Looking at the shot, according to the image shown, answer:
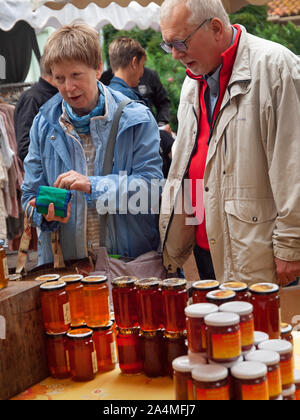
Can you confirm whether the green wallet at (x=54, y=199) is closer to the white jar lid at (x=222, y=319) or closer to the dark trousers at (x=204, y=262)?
the dark trousers at (x=204, y=262)

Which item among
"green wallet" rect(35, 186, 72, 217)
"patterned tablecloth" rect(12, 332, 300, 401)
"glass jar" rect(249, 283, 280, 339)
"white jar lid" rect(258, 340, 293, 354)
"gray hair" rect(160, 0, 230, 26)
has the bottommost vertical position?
"patterned tablecloth" rect(12, 332, 300, 401)

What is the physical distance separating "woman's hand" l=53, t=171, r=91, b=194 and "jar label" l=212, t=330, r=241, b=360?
1.08m

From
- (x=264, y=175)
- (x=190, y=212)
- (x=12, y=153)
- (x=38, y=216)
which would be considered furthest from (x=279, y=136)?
(x=12, y=153)

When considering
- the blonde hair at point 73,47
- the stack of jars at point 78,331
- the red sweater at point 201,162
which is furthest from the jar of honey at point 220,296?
the blonde hair at point 73,47

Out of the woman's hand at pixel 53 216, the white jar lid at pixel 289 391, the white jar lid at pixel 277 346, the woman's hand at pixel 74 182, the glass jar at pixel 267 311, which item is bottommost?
the white jar lid at pixel 289 391

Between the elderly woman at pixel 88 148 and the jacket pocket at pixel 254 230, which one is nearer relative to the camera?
the jacket pocket at pixel 254 230

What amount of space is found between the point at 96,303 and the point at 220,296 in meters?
0.44

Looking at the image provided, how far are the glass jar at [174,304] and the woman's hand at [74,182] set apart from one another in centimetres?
73

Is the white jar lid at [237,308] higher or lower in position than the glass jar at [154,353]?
higher

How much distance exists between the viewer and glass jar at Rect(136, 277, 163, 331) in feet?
5.01

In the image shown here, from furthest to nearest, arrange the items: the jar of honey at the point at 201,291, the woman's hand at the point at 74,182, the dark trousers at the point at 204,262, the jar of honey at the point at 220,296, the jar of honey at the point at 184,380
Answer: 1. the dark trousers at the point at 204,262
2. the woman's hand at the point at 74,182
3. the jar of honey at the point at 201,291
4. the jar of honey at the point at 220,296
5. the jar of honey at the point at 184,380

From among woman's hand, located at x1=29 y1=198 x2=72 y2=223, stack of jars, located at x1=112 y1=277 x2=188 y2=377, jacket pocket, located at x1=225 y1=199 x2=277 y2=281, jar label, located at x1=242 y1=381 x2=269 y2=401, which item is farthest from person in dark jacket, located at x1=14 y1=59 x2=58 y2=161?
jar label, located at x1=242 y1=381 x2=269 y2=401

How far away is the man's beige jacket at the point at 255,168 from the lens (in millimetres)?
1910

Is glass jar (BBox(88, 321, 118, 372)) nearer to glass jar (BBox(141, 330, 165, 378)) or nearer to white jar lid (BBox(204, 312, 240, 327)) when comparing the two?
A: glass jar (BBox(141, 330, 165, 378))
